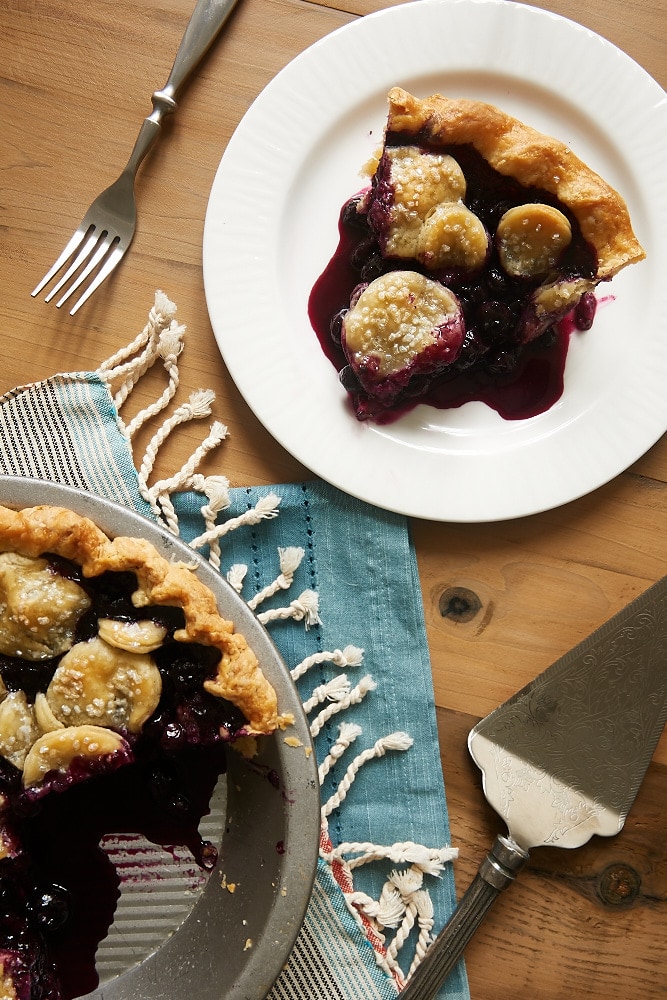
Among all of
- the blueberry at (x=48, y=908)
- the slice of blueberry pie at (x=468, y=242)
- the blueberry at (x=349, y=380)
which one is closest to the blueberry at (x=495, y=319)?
the slice of blueberry pie at (x=468, y=242)

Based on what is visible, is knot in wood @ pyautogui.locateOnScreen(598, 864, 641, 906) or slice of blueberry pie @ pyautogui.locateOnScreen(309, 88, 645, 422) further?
knot in wood @ pyautogui.locateOnScreen(598, 864, 641, 906)

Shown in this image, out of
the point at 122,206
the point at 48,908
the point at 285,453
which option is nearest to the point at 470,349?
the point at 285,453

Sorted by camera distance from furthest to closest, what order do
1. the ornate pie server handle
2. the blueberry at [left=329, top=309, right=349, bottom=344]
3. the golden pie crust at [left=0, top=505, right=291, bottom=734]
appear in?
the blueberry at [left=329, top=309, right=349, bottom=344], the ornate pie server handle, the golden pie crust at [left=0, top=505, right=291, bottom=734]

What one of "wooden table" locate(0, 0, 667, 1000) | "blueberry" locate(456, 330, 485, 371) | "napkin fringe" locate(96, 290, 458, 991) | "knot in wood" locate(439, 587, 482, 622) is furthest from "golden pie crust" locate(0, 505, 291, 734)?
"blueberry" locate(456, 330, 485, 371)

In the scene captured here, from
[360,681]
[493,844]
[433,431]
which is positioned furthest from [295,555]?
[493,844]

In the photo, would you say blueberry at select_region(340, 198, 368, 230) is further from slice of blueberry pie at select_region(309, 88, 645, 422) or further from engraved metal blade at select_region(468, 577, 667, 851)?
engraved metal blade at select_region(468, 577, 667, 851)

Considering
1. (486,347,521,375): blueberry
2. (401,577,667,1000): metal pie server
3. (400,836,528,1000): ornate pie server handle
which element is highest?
(486,347,521,375): blueberry

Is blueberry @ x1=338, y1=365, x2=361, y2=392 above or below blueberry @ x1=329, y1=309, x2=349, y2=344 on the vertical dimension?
below
